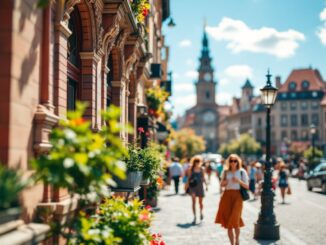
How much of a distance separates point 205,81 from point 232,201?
13298 cm

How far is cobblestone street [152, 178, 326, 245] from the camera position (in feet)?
36.2

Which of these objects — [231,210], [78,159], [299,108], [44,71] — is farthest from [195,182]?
[299,108]

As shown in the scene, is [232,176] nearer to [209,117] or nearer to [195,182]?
[195,182]

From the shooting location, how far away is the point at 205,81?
14175 centimetres

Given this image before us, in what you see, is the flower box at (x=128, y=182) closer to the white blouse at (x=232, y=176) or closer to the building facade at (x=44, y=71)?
the building facade at (x=44, y=71)

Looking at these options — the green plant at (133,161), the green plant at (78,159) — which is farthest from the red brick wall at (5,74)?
the green plant at (133,161)

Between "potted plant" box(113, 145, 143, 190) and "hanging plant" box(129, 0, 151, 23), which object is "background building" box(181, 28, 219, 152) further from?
"potted plant" box(113, 145, 143, 190)

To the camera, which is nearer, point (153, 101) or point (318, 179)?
point (153, 101)

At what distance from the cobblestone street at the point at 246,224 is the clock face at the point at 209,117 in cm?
12416

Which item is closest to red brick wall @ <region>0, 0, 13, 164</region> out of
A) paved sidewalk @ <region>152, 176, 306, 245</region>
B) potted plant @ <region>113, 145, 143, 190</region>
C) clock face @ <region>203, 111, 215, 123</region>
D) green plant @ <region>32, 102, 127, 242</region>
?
green plant @ <region>32, 102, 127, 242</region>

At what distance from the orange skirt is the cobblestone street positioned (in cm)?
106

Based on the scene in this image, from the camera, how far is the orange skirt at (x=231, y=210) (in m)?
9.57

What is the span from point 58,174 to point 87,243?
3.82 ft

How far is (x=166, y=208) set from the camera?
1766 cm
